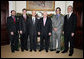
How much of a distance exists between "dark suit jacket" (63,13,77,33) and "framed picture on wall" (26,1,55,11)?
2.27m

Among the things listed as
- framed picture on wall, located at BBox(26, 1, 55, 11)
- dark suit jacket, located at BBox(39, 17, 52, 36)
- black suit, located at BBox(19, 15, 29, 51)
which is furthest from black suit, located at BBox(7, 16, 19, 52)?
framed picture on wall, located at BBox(26, 1, 55, 11)

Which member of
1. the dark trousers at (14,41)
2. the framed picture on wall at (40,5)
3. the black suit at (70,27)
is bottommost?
the dark trousers at (14,41)

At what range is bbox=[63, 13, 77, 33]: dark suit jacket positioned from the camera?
363 centimetres

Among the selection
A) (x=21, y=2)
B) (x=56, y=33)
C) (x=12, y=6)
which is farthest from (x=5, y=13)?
(x=56, y=33)

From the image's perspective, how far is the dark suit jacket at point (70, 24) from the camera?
143 inches

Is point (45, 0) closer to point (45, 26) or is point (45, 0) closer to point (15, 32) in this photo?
point (45, 26)

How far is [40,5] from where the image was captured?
235 inches

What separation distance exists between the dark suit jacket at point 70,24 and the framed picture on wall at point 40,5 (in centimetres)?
227

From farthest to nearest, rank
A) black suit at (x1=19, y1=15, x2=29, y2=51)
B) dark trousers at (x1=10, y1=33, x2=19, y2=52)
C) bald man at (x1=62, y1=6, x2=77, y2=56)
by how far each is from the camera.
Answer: black suit at (x1=19, y1=15, x2=29, y2=51) < dark trousers at (x1=10, y1=33, x2=19, y2=52) < bald man at (x1=62, y1=6, x2=77, y2=56)

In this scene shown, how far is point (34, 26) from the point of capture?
3.97 meters

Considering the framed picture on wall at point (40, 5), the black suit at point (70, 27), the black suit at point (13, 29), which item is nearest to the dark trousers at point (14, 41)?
the black suit at point (13, 29)

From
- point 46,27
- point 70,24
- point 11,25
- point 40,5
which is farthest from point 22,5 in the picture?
point 70,24

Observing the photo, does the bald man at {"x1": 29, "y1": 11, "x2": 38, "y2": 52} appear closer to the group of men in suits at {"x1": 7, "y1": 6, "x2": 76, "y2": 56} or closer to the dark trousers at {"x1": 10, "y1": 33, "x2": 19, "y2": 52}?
the group of men in suits at {"x1": 7, "y1": 6, "x2": 76, "y2": 56}

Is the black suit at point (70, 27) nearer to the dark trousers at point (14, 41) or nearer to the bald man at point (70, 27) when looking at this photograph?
the bald man at point (70, 27)
